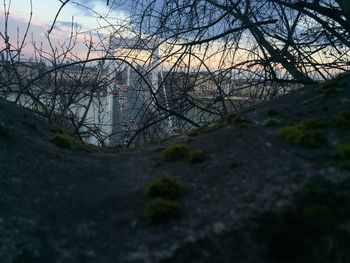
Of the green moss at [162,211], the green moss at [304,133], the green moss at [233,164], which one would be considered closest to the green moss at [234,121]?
the green moss at [304,133]

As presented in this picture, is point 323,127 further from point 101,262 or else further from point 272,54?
point 272,54

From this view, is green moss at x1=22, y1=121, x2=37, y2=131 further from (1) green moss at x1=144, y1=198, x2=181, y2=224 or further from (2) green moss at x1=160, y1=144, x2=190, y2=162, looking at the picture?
(1) green moss at x1=144, y1=198, x2=181, y2=224

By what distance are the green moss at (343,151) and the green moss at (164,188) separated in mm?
646

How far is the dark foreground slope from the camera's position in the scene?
1313mm

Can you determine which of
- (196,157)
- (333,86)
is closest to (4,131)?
(196,157)

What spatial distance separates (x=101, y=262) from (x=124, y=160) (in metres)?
1.02

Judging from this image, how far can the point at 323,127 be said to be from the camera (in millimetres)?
1906

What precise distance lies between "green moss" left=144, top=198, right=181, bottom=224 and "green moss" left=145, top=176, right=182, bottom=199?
10 cm

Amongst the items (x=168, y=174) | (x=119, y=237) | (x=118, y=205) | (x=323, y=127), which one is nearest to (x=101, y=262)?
(x=119, y=237)

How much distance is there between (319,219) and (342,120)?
0.72 metres

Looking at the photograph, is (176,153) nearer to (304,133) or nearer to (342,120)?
(304,133)

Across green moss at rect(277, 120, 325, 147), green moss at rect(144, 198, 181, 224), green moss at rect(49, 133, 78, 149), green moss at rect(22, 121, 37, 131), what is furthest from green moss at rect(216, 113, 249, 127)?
green moss at rect(22, 121, 37, 131)

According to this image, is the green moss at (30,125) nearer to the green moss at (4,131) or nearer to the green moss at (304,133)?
the green moss at (4,131)

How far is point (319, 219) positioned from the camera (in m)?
1.31
